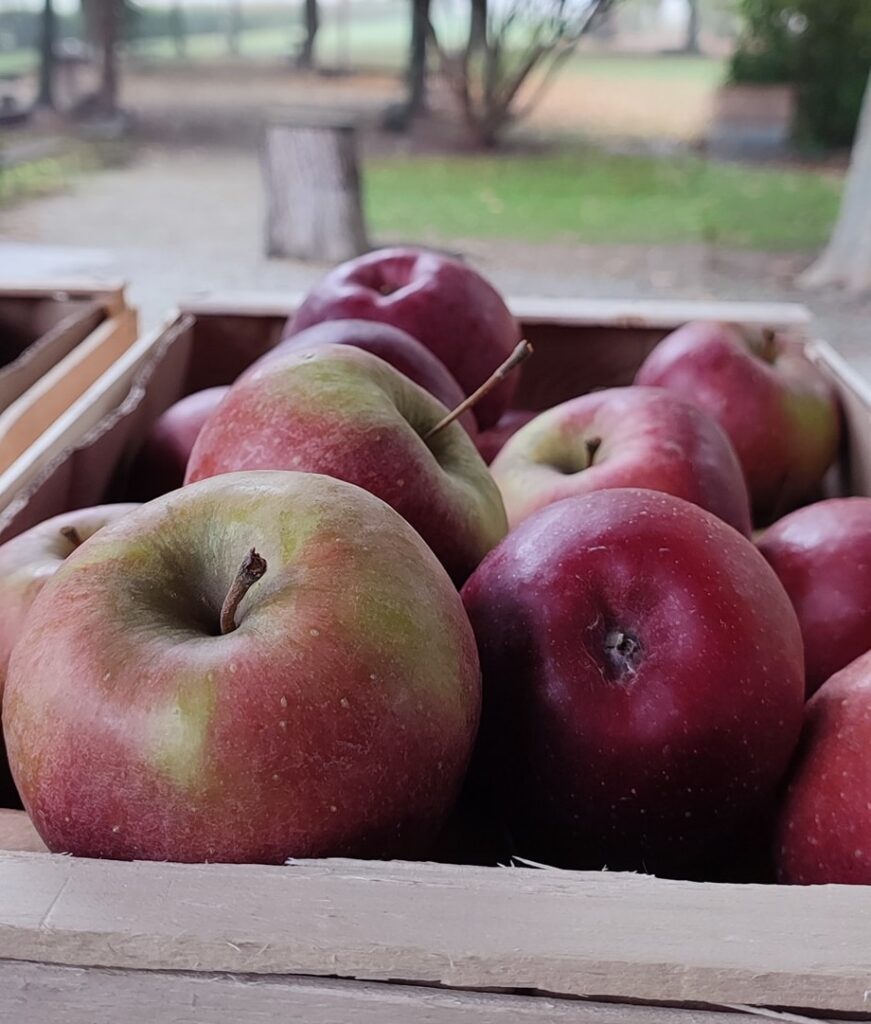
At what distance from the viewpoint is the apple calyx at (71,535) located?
31.9 inches

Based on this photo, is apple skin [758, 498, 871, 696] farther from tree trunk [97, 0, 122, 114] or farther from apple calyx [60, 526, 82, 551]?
tree trunk [97, 0, 122, 114]

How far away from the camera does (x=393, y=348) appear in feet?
3.12

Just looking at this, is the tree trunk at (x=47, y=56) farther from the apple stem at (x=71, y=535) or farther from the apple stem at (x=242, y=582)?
the apple stem at (x=242, y=582)

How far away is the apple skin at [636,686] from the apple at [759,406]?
1.71 feet

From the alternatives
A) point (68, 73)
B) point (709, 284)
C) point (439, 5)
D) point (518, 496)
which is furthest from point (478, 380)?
point (68, 73)

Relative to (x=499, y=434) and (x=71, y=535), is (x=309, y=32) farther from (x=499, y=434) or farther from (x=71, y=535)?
(x=71, y=535)

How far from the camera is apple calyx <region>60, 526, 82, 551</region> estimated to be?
81 cm

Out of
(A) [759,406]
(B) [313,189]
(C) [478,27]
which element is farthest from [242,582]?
(C) [478,27]

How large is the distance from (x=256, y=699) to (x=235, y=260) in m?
4.78

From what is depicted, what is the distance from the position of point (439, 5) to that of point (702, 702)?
25.3 ft

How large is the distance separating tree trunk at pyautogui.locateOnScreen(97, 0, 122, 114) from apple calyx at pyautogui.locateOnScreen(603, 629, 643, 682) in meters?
8.15

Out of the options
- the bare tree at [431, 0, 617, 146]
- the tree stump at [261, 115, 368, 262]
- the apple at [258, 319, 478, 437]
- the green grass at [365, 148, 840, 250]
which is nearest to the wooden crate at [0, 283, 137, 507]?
the apple at [258, 319, 478, 437]

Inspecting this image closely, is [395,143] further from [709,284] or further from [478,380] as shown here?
[478,380]

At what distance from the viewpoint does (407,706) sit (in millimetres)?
530
